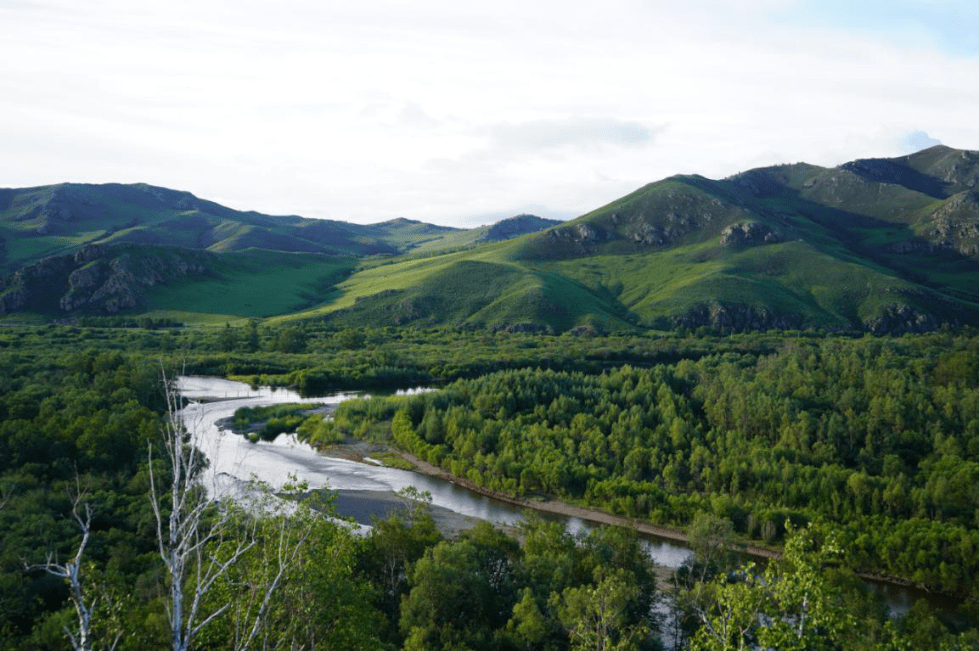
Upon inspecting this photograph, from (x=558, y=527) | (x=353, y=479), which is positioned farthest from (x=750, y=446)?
(x=353, y=479)

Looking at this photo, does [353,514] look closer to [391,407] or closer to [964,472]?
[391,407]

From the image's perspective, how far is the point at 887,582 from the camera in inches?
2313

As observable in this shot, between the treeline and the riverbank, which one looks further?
the riverbank

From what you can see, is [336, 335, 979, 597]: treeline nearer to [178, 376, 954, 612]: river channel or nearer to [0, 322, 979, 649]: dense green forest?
[0, 322, 979, 649]: dense green forest

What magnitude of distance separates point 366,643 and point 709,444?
6868 cm

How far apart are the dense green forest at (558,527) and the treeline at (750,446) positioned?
334 millimetres

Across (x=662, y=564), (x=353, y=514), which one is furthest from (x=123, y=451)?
(x=662, y=564)

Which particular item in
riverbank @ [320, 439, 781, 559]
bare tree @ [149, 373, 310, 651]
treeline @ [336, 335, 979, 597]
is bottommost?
riverbank @ [320, 439, 781, 559]

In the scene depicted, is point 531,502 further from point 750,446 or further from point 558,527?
point 750,446

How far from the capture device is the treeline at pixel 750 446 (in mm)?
66438

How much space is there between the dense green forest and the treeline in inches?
13.1

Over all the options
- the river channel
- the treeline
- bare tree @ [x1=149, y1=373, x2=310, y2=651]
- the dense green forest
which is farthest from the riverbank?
bare tree @ [x1=149, y1=373, x2=310, y2=651]

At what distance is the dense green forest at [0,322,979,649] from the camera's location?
26125 mm

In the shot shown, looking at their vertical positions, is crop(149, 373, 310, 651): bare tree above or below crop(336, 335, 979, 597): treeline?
above
